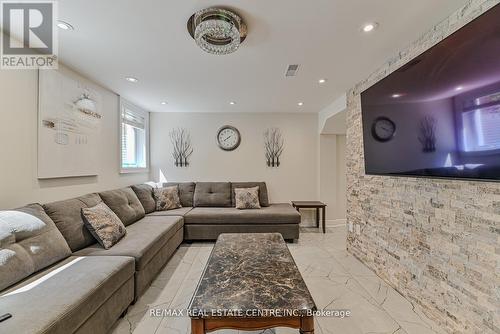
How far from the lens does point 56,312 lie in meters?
1.23

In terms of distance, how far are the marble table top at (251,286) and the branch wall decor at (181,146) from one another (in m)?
3.00

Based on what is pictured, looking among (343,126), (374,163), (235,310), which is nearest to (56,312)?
(235,310)

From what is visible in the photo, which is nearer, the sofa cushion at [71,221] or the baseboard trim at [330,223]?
the sofa cushion at [71,221]

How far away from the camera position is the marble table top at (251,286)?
1.24 meters

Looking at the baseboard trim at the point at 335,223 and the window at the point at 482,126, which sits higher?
the window at the point at 482,126

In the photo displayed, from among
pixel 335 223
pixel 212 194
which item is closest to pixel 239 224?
pixel 212 194

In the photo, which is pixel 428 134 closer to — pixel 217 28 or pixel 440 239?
pixel 440 239

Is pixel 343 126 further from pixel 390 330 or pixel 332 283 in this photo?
pixel 390 330

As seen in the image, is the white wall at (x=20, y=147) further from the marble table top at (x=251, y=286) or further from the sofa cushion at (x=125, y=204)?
the marble table top at (x=251, y=286)

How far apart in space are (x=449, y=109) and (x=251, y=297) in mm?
1807

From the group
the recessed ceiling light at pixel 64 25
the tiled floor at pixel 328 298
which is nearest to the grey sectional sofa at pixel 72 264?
the tiled floor at pixel 328 298

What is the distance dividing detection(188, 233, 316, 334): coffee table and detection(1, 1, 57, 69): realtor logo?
219 centimetres

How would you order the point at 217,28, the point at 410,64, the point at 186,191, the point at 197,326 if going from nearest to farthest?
the point at 197,326, the point at 217,28, the point at 410,64, the point at 186,191

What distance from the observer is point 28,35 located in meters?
1.94
